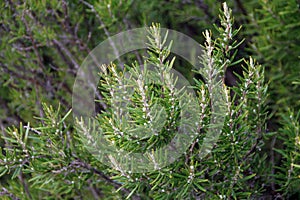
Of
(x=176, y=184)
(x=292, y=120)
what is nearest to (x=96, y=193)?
(x=176, y=184)

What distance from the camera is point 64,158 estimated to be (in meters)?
1.02

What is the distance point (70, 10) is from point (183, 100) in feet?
2.74

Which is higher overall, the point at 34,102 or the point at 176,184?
the point at 34,102

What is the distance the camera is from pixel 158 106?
902mm

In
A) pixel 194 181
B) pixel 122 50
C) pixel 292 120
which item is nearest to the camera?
pixel 194 181

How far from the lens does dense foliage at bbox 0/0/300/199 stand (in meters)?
0.91

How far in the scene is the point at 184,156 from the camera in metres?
0.99

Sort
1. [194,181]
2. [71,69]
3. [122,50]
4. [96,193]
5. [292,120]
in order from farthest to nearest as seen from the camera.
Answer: [71,69], [122,50], [96,193], [292,120], [194,181]

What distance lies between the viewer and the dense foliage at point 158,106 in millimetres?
913

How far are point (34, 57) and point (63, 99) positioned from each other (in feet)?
0.61

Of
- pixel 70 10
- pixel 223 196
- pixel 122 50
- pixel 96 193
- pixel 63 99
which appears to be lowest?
pixel 96 193

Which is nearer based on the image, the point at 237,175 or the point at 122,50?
the point at 237,175

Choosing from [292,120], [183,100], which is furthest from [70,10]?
[292,120]

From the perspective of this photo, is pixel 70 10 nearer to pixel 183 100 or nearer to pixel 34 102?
pixel 34 102
